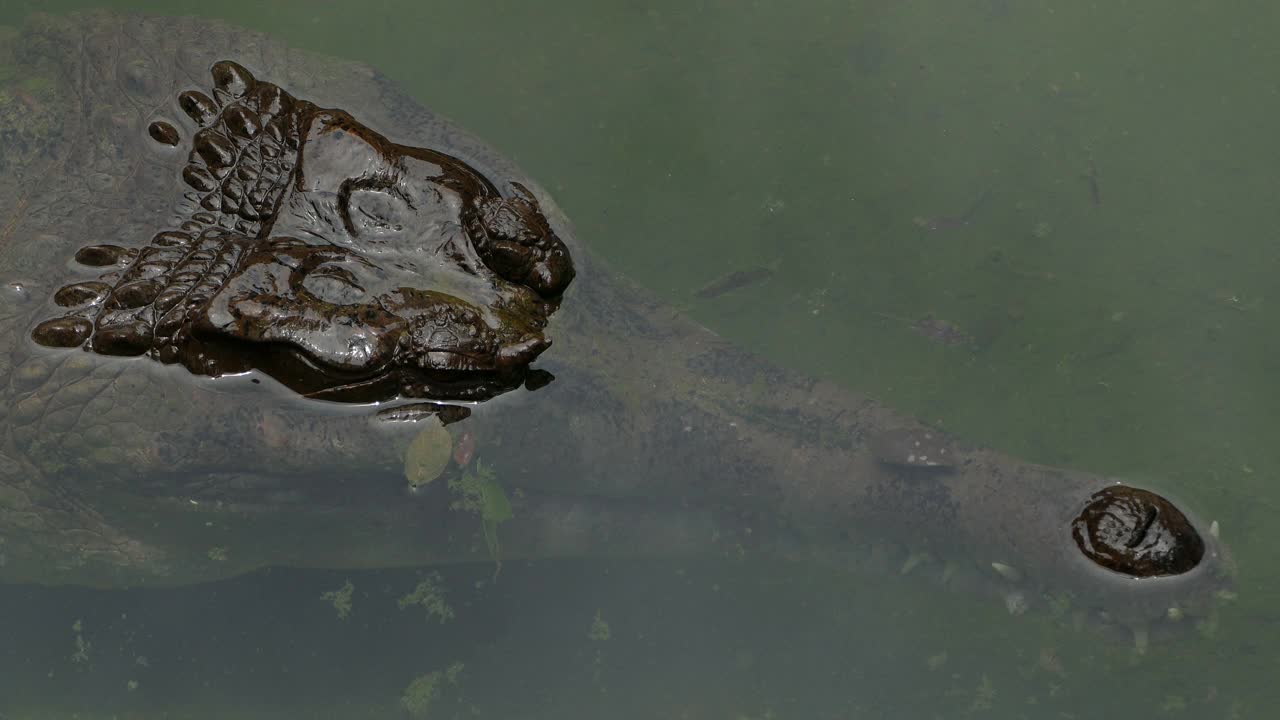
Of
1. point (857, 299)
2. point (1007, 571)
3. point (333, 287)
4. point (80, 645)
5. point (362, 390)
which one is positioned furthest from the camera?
point (857, 299)

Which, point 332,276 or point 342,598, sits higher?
point 332,276

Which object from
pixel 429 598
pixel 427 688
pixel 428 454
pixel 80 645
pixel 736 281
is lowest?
pixel 80 645

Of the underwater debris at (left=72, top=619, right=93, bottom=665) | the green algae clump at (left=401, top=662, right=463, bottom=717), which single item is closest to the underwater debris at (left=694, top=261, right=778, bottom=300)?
the green algae clump at (left=401, top=662, right=463, bottom=717)

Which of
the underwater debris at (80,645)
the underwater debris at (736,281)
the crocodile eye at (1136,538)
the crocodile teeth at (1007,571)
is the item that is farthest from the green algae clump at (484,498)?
the crocodile eye at (1136,538)

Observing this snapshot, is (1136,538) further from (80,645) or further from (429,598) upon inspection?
(80,645)

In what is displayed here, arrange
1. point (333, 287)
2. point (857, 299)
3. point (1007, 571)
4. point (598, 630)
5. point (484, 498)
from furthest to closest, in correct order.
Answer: point (857, 299) → point (598, 630) → point (484, 498) → point (1007, 571) → point (333, 287)

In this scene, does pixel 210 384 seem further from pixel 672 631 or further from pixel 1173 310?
pixel 1173 310

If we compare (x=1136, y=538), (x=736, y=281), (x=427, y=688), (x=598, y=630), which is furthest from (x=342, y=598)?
(x=1136, y=538)

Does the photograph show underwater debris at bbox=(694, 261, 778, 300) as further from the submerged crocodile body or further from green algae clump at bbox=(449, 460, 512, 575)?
green algae clump at bbox=(449, 460, 512, 575)
